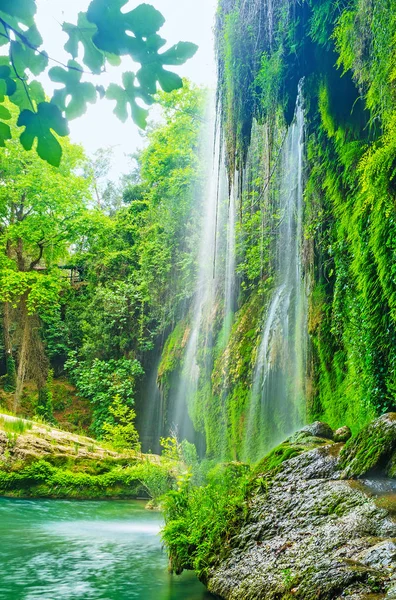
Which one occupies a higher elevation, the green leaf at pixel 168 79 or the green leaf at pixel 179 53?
the green leaf at pixel 179 53

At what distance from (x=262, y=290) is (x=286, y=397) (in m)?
2.95

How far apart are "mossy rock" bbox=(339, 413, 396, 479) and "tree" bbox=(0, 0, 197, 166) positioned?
13.4 ft

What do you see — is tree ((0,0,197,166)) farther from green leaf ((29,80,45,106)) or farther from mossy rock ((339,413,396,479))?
mossy rock ((339,413,396,479))

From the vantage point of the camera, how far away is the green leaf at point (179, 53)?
1.24 meters

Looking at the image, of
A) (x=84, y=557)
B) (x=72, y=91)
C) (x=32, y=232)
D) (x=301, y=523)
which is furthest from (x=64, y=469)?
(x=72, y=91)

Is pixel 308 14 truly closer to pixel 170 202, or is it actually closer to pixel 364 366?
pixel 364 366

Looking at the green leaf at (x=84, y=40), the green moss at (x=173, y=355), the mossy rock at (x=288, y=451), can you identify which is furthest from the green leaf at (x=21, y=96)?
the green moss at (x=173, y=355)

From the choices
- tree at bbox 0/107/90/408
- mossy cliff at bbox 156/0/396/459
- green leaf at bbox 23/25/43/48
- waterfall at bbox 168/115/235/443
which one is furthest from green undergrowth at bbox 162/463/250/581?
tree at bbox 0/107/90/408

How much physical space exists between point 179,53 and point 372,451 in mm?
4227

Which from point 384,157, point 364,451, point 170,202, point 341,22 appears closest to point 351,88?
point 341,22

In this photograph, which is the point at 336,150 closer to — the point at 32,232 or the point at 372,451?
the point at 372,451

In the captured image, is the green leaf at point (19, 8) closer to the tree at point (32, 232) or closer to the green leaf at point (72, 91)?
the green leaf at point (72, 91)

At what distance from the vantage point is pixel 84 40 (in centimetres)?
125

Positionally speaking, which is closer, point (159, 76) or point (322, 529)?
point (159, 76)
